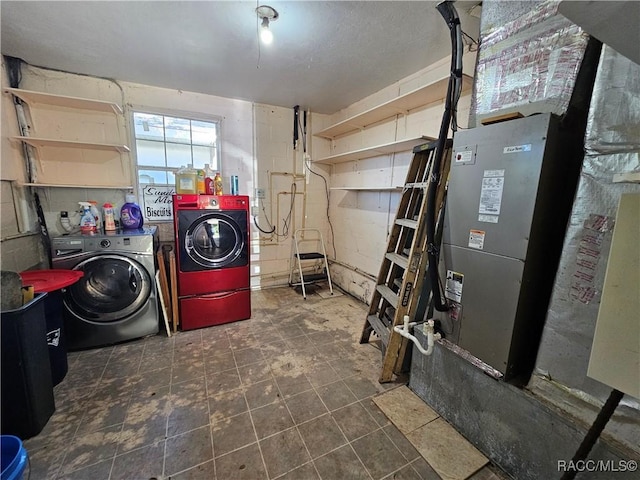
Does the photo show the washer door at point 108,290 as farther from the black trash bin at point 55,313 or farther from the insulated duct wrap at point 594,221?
the insulated duct wrap at point 594,221

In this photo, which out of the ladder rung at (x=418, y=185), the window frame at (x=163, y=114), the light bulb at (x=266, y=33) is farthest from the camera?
the window frame at (x=163, y=114)

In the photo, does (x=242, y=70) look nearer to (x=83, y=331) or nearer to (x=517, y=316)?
(x=83, y=331)

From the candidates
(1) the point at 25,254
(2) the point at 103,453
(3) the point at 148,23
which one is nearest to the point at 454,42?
(3) the point at 148,23

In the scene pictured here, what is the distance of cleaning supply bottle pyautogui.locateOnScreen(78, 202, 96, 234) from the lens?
246 cm

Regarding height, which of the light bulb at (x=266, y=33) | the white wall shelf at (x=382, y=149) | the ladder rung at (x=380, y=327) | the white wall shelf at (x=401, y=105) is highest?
the light bulb at (x=266, y=33)

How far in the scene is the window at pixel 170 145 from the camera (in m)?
3.03

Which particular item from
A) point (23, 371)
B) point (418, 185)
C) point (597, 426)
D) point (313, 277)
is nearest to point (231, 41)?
point (418, 185)

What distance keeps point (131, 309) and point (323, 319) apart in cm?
184

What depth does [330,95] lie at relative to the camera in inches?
123

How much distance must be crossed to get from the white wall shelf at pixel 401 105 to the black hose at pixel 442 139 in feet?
0.71

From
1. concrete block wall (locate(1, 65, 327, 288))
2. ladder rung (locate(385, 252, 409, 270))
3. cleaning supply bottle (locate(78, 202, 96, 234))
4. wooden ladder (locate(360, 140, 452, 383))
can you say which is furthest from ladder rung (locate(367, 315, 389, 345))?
cleaning supply bottle (locate(78, 202, 96, 234))

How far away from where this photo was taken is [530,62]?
132cm

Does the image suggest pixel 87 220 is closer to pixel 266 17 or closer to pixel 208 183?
pixel 208 183

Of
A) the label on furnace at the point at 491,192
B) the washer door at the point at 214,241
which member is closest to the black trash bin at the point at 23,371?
the washer door at the point at 214,241
